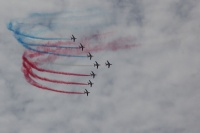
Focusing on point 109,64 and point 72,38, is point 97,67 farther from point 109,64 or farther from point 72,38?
point 72,38

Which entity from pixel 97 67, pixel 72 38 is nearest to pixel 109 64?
pixel 97 67

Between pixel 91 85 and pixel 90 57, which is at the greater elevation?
pixel 90 57

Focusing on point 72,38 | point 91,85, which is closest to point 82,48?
point 72,38

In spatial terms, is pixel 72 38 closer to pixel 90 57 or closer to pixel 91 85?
pixel 90 57

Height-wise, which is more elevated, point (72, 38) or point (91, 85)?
point (72, 38)

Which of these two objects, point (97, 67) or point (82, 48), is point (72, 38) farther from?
point (97, 67)

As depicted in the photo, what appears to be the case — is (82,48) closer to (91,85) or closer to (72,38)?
(72,38)

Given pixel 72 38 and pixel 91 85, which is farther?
pixel 91 85
